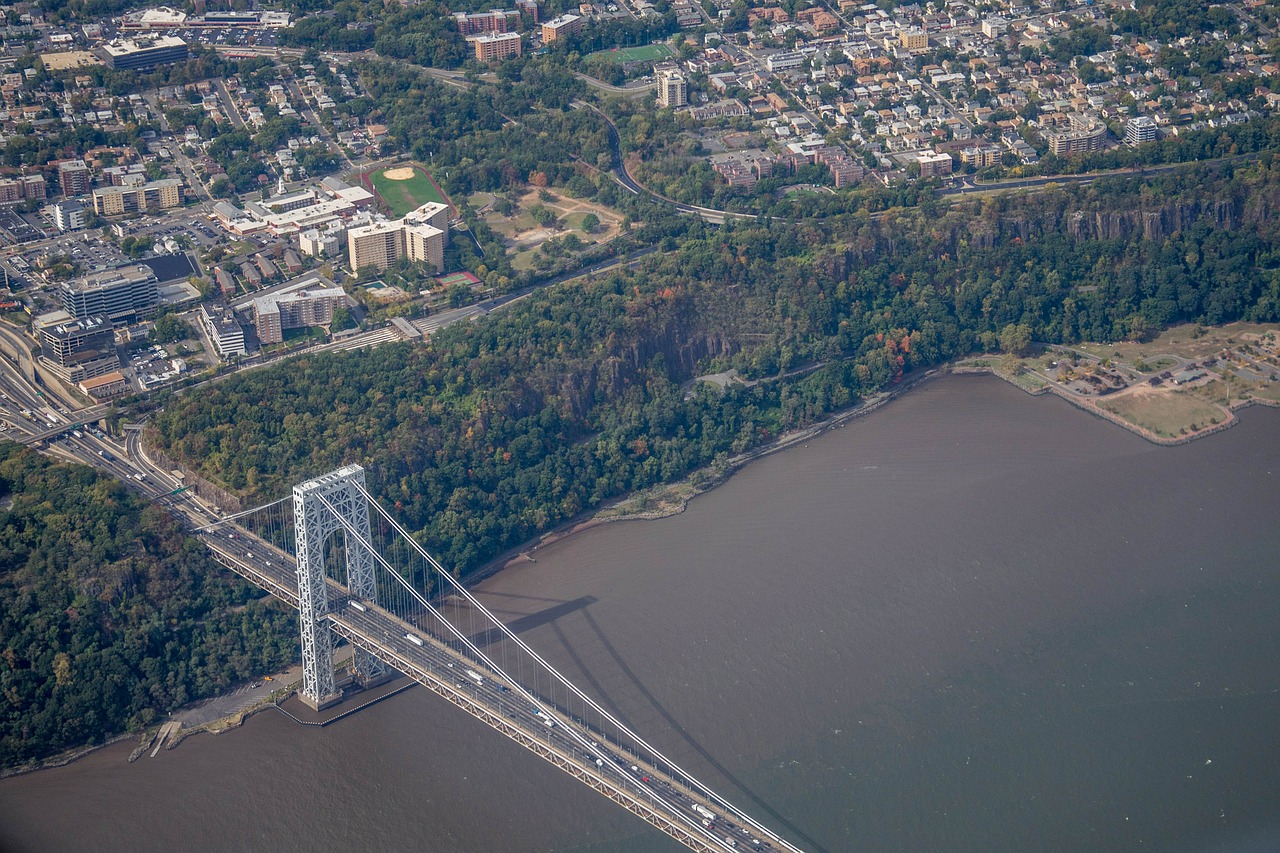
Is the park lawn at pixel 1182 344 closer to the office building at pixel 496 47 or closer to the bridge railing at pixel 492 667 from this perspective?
the bridge railing at pixel 492 667

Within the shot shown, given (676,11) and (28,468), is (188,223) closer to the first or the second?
(28,468)

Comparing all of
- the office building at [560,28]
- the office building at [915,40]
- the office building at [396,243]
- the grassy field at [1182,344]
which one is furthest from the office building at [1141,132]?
the office building at [396,243]

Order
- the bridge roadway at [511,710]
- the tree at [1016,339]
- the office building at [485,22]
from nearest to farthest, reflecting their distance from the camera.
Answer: the bridge roadway at [511,710] → the tree at [1016,339] → the office building at [485,22]

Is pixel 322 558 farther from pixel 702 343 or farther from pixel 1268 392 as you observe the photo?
pixel 1268 392

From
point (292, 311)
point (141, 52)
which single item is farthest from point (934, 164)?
point (141, 52)

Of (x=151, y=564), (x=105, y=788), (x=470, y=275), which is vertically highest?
(x=470, y=275)

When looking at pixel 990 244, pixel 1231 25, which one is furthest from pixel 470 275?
pixel 1231 25
